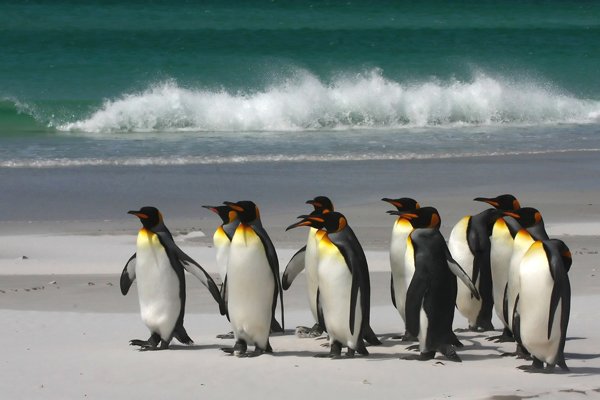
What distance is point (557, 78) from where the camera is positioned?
98.6 ft

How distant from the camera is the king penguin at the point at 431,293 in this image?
22.0 feet

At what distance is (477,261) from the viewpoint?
764cm

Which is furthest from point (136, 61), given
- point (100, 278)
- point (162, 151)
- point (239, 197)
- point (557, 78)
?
point (100, 278)

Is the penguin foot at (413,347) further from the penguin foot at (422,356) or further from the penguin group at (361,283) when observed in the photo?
the penguin foot at (422,356)

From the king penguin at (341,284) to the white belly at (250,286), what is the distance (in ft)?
0.92

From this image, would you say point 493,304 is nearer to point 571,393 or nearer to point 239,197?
point 571,393

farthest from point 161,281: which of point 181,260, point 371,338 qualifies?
point 371,338

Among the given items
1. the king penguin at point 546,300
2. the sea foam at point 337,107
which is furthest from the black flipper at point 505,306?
the sea foam at point 337,107

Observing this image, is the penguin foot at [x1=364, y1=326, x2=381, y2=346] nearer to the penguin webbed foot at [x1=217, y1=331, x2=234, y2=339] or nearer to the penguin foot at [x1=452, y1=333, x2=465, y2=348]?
the penguin foot at [x1=452, y1=333, x2=465, y2=348]

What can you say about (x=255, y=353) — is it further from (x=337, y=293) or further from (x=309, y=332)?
(x=309, y=332)

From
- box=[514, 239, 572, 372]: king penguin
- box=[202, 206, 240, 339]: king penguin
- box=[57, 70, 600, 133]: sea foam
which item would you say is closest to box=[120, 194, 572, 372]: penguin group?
box=[514, 239, 572, 372]: king penguin

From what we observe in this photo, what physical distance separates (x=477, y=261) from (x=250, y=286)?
144cm

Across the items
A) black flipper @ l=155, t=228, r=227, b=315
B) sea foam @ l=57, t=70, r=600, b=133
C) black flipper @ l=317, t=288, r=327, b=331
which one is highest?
sea foam @ l=57, t=70, r=600, b=133

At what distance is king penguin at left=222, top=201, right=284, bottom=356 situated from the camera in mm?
6938
